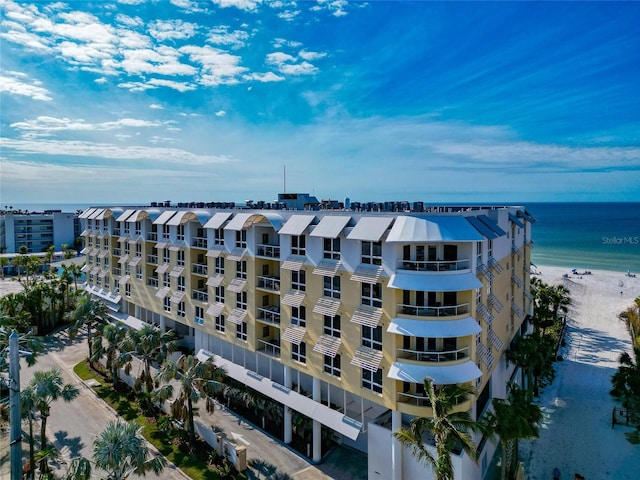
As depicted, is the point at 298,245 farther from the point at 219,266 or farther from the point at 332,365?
the point at 219,266

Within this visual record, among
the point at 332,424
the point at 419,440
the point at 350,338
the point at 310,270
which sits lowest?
the point at 332,424

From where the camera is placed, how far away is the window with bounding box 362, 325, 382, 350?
83.5ft

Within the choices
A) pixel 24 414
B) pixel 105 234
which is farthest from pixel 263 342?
pixel 105 234

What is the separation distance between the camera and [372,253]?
2578 centimetres

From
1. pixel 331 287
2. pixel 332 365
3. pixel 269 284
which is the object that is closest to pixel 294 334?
pixel 332 365

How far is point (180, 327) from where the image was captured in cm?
4591

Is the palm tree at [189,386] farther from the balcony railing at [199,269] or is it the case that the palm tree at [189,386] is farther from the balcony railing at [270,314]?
the balcony railing at [199,269]

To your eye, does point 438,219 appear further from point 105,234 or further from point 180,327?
point 105,234

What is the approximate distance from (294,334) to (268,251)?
7130mm

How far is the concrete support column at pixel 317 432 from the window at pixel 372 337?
5462 mm

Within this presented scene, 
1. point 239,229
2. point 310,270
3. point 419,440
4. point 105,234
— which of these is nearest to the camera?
point 419,440

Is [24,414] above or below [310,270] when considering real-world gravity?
below

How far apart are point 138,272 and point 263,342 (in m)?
21.9

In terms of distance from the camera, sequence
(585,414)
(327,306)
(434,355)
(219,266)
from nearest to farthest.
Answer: (434,355) → (327,306) → (585,414) → (219,266)
